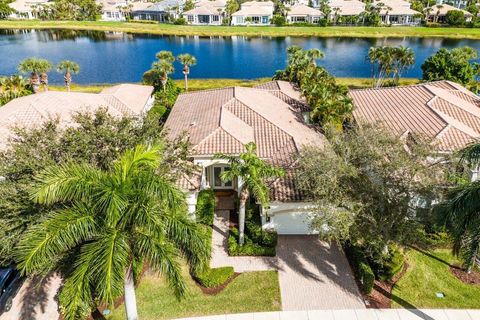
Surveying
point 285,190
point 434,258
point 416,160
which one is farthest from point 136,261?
point 434,258

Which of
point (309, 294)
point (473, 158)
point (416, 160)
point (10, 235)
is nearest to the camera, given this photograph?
point (10, 235)

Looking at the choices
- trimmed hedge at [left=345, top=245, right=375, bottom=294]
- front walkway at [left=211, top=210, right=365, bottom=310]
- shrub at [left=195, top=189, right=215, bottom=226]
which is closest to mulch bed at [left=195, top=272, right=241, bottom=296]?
front walkway at [left=211, top=210, right=365, bottom=310]

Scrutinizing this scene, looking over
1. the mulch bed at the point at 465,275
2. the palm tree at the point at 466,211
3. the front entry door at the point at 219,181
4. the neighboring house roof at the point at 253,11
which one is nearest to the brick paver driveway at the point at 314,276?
the mulch bed at the point at 465,275

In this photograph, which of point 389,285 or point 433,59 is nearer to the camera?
point 389,285

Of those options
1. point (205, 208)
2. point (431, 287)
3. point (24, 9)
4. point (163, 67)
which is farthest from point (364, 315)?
point (24, 9)

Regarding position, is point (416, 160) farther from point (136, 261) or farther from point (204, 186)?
point (204, 186)

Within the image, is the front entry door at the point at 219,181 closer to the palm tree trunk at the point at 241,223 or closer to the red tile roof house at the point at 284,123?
the red tile roof house at the point at 284,123

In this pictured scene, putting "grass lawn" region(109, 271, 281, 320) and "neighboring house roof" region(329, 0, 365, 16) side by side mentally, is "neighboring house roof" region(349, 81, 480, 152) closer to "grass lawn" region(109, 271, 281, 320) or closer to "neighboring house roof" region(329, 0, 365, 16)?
"grass lawn" region(109, 271, 281, 320)
